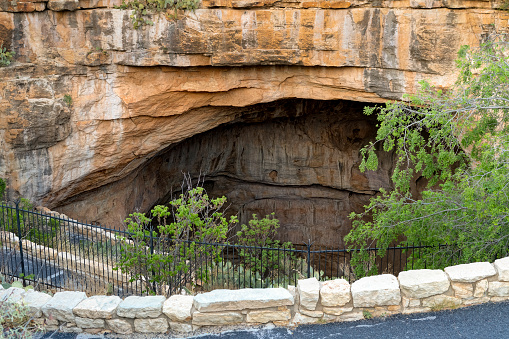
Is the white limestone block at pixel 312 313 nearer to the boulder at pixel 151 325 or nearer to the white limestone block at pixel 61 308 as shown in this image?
the boulder at pixel 151 325

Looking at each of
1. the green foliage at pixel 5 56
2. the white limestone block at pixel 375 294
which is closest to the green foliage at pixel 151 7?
the green foliage at pixel 5 56

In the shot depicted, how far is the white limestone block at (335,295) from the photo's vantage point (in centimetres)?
535

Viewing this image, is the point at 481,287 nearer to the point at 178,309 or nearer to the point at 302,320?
the point at 302,320

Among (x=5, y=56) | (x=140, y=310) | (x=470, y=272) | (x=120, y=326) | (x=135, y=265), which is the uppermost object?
(x=5, y=56)

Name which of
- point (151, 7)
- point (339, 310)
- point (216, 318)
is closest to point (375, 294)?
point (339, 310)

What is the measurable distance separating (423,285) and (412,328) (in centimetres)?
49

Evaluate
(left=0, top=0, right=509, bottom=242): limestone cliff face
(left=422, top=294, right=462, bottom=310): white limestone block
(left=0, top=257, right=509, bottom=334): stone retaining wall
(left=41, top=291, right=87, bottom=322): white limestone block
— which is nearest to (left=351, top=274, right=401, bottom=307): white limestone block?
(left=0, top=257, right=509, bottom=334): stone retaining wall

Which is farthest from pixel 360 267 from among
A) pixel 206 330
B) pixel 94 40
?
pixel 94 40

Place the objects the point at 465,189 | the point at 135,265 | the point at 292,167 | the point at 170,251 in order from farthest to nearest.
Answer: the point at 292,167
the point at 170,251
the point at 135,265
the point at 465,189

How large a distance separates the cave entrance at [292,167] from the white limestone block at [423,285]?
433 inches

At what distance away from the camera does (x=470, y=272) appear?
5.48 meters

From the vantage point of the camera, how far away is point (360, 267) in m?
9.10

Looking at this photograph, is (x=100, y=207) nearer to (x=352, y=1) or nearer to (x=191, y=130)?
(x=191, y=130)

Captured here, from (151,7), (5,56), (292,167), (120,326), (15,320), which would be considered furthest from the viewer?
(292,167)
